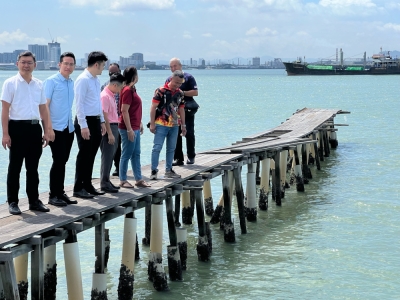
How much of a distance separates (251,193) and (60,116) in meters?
6.33

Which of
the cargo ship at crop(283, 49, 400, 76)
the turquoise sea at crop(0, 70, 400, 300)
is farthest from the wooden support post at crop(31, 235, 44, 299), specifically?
the cargo ship at crop(283, 49, 400, 76)

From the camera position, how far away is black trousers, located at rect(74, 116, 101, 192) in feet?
30.8

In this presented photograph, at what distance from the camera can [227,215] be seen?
42.6 ft

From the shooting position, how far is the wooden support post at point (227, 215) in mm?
12938

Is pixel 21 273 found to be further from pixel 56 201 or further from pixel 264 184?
pixel 264 184

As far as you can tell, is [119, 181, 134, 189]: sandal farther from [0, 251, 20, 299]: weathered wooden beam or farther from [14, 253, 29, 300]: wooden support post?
[0, 251, 20, 299]: weathered wooden beam

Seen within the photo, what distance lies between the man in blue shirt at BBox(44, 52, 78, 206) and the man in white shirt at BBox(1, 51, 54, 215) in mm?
314

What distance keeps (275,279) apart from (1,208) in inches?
166

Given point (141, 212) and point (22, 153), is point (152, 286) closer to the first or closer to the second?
point (22, 153)

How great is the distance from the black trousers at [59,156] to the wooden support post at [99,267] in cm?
71

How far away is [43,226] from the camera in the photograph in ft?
25.4

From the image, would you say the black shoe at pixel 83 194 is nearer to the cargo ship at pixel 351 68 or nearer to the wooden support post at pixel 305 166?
the wooden support post at pixel 305 166

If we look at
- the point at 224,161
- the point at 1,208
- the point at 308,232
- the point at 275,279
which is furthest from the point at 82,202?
the point at 308,232

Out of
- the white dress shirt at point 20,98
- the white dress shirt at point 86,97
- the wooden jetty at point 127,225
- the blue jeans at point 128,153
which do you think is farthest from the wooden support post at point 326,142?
the white dress shirt at point 20,98
